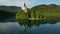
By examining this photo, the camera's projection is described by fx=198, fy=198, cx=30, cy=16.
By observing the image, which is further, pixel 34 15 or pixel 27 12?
pixel 27 12

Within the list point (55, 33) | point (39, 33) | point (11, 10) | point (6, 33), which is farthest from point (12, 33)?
point (11, 10)

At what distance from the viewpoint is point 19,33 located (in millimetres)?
22375

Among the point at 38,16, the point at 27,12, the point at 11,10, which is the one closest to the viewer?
the point at 38,16

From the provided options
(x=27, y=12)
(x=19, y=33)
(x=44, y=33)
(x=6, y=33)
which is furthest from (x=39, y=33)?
(x=27, y=12)

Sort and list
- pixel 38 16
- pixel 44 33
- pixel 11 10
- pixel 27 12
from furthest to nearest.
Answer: pixel 11 10, pixel 27 12, pixel 38 16, pixel 44 33

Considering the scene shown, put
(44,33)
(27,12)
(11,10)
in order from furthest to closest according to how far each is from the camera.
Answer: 1. (11,10)
2. (27,12)
3. (44,33)

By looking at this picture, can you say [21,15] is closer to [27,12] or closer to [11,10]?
[27,12]

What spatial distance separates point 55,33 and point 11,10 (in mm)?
82557

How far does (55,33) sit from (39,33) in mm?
1817

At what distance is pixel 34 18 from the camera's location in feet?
166

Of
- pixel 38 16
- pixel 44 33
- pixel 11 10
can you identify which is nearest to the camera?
pixel 44 33

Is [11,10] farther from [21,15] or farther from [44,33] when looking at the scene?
[44,33]

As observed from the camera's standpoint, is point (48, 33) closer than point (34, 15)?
Yes

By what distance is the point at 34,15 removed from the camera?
5062cm
